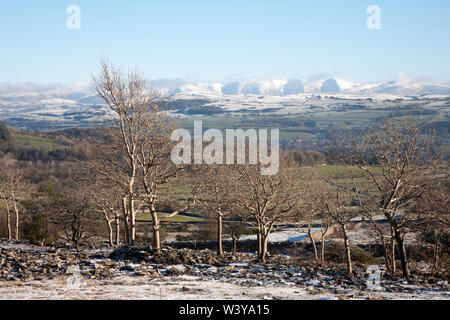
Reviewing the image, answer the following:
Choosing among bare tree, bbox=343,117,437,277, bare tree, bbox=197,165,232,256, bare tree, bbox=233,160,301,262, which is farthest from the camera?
bare tree, bbox=197,165,232,256

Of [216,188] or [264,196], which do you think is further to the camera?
[216,188]

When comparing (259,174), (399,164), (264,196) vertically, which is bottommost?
(264,196)

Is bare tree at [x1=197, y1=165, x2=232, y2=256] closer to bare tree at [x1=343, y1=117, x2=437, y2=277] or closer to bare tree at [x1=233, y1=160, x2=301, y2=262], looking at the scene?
bare tree at [x1=233, y1=160, x2=301, y2=262]

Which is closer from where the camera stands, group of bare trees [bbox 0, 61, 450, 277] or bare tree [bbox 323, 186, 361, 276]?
group of bare trees [bbox 0, 61, 450, 277]

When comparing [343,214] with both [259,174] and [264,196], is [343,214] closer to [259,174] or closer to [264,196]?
→ [264,196]

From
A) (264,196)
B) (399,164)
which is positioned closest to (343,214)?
(264,196)

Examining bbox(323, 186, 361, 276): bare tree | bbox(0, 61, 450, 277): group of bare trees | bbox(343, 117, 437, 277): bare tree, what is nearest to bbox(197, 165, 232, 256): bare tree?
bbox(0, 61, 450, 277): group of bare trees

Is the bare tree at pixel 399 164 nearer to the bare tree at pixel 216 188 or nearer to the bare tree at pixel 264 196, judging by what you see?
the bare tree at pixel 264 196

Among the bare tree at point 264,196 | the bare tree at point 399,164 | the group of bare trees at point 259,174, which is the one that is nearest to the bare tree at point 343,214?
the group of bare trees at point 259,174

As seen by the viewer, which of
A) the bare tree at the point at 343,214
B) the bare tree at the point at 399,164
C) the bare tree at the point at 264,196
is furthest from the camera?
the bare tree at the point at 264,196

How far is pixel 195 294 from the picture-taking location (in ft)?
42.0

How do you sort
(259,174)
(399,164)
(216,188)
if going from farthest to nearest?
1. (216,188)
2. (259,174)
3. (399,164)

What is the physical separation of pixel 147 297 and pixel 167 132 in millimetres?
9824
